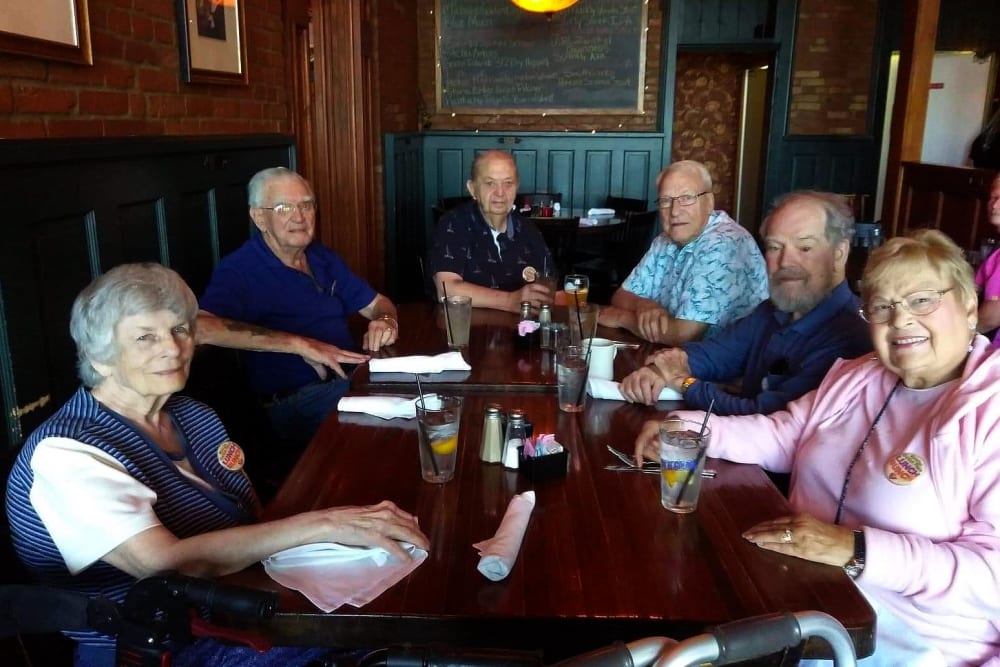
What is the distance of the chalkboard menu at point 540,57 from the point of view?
7.16 m

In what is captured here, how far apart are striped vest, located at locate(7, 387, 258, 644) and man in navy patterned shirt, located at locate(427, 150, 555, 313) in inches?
63.6

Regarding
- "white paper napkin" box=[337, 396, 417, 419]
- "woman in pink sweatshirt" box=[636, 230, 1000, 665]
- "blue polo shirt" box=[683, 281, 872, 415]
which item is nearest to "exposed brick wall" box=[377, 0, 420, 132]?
"blue polo shirt" box=[683, 281, 872, 415]

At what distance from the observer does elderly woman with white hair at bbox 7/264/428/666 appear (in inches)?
48.6

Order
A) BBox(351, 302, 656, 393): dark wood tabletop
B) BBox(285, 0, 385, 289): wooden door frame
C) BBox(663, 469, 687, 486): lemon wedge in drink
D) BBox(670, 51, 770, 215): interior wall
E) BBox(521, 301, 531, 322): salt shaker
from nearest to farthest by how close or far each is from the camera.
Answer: BBox(663, 469, 687, 486): lemon wedge in drink → BBox(351, 302, 656, 393): dark wood tabletop → BBox(521, 301, 531, 322): salt shaker → BBox(285, 0, 385, 289): wooden door frame → BBox(670, 51, 770, 215): interior wall

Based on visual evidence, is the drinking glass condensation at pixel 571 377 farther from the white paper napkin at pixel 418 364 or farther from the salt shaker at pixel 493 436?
the white paper napkin at pixel 418 364

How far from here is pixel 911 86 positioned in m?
5.25

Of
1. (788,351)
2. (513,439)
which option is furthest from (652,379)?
(513,439)

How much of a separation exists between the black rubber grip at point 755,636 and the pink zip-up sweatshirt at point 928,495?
531mm

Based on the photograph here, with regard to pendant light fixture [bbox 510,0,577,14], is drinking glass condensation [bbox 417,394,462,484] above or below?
below

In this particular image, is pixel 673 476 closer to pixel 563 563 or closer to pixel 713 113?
pixel 563 563

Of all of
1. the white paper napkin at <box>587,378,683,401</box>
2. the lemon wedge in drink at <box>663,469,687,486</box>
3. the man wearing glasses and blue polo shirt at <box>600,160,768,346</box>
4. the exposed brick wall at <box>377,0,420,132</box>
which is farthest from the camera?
the exposed brick wall at <box>377,0,420,132</box>

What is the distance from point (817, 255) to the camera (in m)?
2.03

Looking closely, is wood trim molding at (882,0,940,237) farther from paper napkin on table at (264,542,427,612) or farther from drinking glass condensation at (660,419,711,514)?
paper napkin on table at (264,542,427,612)

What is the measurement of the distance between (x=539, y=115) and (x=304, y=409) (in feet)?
18.0
